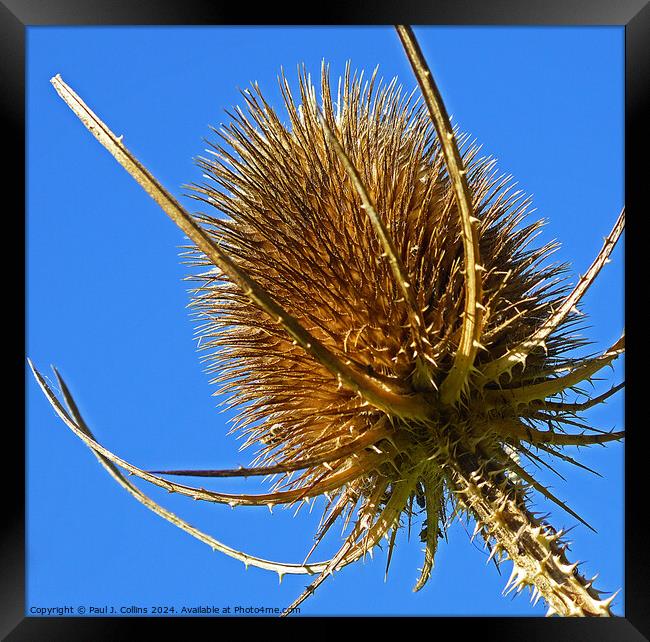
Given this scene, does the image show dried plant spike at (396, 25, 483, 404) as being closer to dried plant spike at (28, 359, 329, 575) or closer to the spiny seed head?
the spiny seed head

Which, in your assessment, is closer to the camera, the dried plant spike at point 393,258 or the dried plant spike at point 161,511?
the dried plant spike at point 393,258

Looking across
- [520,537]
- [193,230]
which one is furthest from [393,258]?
[520,537]

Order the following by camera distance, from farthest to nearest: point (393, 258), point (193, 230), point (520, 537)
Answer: point (520, 537)
point (393, 258)
point (193, 230)

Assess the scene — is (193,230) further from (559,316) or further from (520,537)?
(520,537)

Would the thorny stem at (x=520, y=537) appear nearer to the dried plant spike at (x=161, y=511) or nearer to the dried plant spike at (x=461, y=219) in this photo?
Answer: the dried plant spike at (x=461, y=219)

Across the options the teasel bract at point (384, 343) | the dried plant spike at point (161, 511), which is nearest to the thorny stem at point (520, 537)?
the teasel bract at point (384, 343)

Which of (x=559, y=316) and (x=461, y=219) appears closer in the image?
(x=461, y=219)
